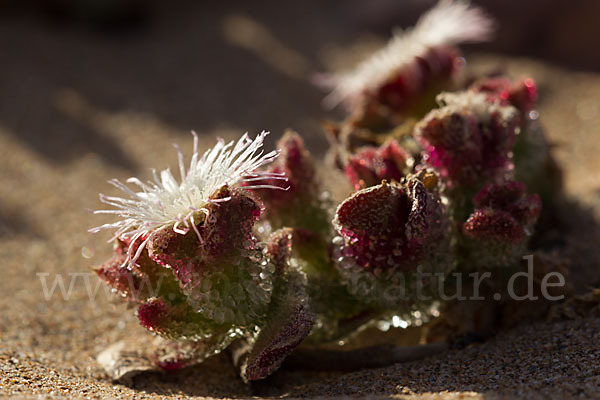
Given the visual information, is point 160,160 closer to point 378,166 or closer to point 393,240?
point 378,166

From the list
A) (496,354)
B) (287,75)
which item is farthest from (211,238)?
(287,75)

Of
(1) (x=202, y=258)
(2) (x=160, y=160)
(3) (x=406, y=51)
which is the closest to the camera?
(1) (x=202, y=258)

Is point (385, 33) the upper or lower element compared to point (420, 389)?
upper

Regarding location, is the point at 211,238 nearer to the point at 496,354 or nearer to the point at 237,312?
the point at 237,312

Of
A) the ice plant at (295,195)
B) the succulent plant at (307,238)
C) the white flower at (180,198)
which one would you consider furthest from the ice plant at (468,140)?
the white flower at (180,198)

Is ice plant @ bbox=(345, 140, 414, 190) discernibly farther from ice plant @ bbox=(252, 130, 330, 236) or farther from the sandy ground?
the sandy ground

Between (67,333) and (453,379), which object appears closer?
(453,379)

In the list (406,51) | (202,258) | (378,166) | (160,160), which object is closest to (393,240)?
(378,166)

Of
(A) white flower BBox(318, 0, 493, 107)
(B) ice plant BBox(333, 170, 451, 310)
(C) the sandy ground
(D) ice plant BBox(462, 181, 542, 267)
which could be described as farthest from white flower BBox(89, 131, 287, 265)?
(A) white flower BBox(318, 0, 493, 107)
